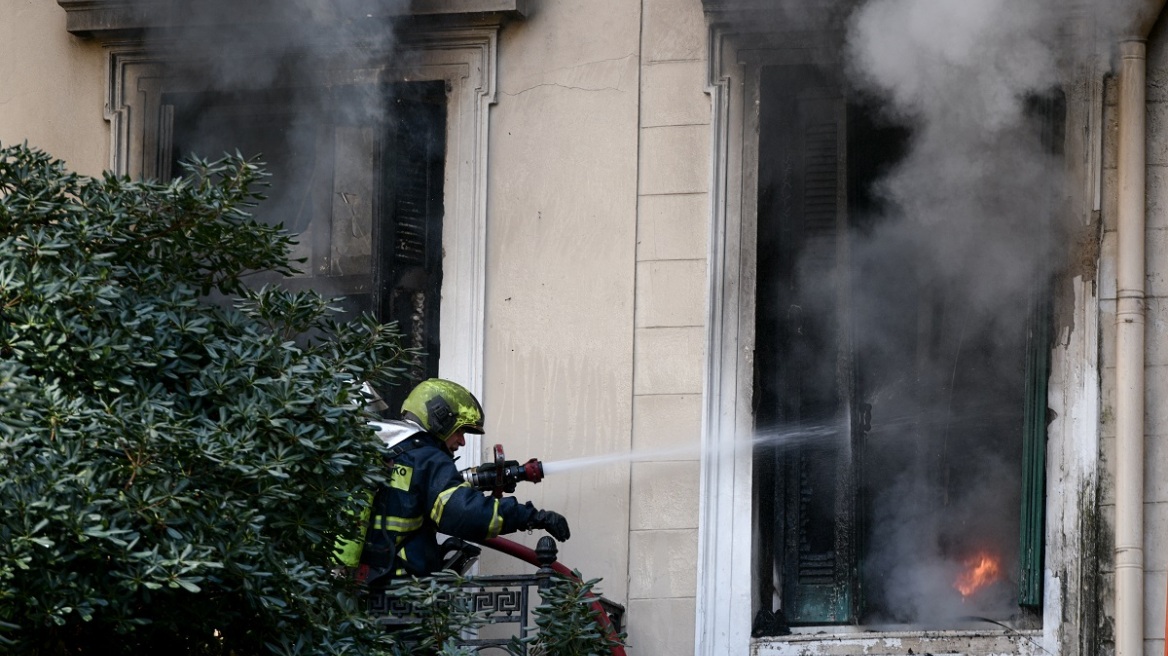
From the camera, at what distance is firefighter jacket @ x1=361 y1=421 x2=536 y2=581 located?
9.52 metres

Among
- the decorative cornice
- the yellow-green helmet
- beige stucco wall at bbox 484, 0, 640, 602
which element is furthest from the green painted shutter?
the decorative cornice

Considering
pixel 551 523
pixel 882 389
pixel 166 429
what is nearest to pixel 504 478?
pixel 551 523

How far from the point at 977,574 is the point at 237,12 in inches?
206


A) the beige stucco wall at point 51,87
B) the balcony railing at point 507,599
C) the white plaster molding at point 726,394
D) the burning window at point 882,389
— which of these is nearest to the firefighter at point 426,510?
the balcony railing at point 507,599

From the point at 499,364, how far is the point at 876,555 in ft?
7.46

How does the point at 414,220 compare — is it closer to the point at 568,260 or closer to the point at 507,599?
the point at 568,260

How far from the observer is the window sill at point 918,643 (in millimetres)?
10234

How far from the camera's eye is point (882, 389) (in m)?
10.8

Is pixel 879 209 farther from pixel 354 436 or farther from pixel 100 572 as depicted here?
pixel 100 572

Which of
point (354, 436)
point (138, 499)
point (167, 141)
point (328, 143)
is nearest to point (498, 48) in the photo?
point (328, 143)

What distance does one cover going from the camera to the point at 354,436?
26.1 feet

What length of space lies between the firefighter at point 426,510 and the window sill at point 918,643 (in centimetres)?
150

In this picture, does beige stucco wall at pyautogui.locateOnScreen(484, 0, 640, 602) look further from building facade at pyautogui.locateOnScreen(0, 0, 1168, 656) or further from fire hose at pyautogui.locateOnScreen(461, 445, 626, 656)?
fire hose at pyautogui.locateOnScreen(461, 445, 626, 656)

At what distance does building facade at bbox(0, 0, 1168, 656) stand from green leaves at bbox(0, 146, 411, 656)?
2510 mm
